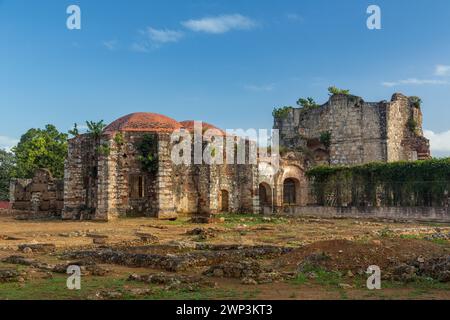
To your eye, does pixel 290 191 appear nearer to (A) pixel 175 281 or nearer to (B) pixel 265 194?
(B) pixel 265 194

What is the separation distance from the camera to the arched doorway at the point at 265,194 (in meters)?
37.9

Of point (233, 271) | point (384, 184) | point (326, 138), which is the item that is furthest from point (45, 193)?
point (233, 271)

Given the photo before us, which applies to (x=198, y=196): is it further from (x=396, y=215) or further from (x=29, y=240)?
(x=29, y=240)

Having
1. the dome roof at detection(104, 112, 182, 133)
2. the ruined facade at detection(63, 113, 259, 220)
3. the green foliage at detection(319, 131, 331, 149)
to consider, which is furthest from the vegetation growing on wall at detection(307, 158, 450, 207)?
the dome roof at detection(104, 112, 182, 133)

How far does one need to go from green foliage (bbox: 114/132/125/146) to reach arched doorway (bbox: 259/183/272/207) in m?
12.6

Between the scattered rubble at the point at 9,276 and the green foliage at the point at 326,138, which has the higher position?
the green foliage at the point at 326,138

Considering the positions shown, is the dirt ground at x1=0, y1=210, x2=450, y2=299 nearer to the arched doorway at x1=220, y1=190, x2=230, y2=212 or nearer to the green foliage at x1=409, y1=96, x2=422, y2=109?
the arched doorway at x1=220, y1=190, x2=230, y2=212

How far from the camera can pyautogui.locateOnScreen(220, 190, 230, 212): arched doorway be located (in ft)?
111

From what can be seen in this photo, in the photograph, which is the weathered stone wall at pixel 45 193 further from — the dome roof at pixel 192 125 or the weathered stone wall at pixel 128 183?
the dome roof at pixel 192 125

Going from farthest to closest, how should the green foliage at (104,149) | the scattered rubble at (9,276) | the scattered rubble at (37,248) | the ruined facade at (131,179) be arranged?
the ruined facade at (131,179) < the green foliage at (104,149) < the scattered rubble at (37,248) < the scattered rubble at (9,276)

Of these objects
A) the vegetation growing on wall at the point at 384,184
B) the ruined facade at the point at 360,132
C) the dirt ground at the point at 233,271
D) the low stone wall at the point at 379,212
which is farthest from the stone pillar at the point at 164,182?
the ruined facade at the point at 360,132

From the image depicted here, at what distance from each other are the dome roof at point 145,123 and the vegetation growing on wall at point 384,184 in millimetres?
10465
